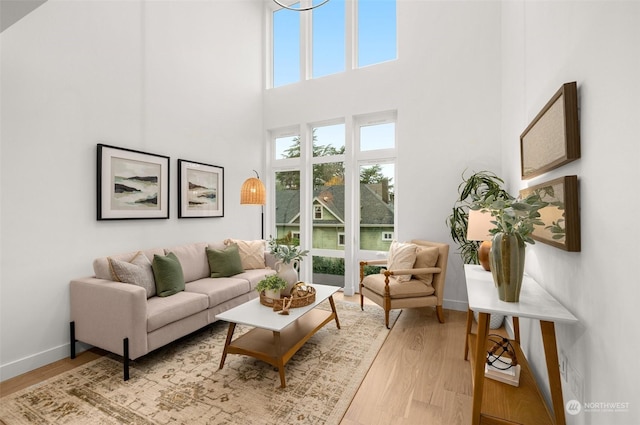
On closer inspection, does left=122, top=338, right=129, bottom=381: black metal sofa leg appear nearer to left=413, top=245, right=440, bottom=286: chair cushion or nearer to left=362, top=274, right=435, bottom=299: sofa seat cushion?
left=362, top=274, right=435, bottom=299: sofa seat cushion

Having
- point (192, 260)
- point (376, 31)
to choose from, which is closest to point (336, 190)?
point (192, 260)

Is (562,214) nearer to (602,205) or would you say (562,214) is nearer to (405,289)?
(602,205)

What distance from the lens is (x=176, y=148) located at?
370 cm

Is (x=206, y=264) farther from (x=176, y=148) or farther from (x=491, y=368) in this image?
(x=491, y=368)

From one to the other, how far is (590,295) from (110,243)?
149 inches

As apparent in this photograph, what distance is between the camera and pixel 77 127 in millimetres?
2705

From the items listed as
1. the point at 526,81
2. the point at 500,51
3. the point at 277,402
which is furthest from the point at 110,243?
the point at 500,51

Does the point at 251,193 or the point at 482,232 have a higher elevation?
the point at 251,193

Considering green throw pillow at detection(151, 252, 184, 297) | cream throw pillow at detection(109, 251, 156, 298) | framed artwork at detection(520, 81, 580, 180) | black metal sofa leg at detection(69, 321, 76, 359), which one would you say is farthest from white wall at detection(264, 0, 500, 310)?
black metal sofa leg at detection(69, 321, 76, 359)

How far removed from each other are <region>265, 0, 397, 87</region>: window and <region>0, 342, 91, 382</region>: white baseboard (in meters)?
4.69

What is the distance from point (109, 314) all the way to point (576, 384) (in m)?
3.13

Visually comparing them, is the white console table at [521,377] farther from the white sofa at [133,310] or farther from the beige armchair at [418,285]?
the white sofa at [133,310]

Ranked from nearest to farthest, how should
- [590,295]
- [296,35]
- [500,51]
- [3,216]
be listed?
[590,295] → [3,216] → [500,51] → [296,35]

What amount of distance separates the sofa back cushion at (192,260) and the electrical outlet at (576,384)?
135 inches
